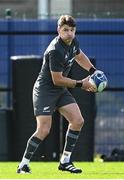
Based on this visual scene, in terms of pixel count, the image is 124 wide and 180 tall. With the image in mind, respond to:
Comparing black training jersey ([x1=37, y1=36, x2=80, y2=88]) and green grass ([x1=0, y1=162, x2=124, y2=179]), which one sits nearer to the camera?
green grass ([x1=0, y1=162, x2=124, y2=179])

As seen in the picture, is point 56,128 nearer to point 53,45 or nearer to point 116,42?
point 116,42

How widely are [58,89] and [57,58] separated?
0.51m

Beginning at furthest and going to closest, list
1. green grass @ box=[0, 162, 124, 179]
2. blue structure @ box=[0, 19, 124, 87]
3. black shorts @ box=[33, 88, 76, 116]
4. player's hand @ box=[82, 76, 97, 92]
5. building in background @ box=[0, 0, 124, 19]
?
building in background @ box=[0, 0, 124, 19], blue structure @ box=[0, 19, 124, 87], black shorts @ box=[33, 88, 76, 116], player's hand @ box=[82, 76, 97, 92], green grass @ box=[0, 162, 124, 179]

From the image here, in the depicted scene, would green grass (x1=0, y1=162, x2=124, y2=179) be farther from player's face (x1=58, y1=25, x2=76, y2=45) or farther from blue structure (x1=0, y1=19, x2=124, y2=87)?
blue structure (x1=0, y1=19, x2=124, y2=87)

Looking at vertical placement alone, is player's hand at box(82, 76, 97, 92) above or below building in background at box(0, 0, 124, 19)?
above

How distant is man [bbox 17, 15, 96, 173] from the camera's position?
1097cm

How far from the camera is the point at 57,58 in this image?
10969 millimetres

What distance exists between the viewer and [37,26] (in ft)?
55.5

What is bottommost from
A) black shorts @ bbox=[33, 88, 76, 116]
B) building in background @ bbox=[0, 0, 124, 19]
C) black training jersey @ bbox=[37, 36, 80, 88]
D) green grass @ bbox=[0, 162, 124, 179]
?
building in background @ bbox=[0, 0, 124, 19]

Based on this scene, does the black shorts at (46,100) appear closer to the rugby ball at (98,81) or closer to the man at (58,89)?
the man at (58,89)

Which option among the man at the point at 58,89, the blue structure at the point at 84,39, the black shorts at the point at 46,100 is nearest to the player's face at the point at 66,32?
the man at the point at 58,89

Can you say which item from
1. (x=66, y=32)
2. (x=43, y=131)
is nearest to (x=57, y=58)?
(x=66, y=32)

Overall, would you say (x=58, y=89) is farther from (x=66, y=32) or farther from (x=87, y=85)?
(x=66, y=32)

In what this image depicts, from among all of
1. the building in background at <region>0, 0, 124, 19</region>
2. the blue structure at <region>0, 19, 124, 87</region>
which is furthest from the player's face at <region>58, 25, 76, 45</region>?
the building in background at <region>0, 0, 124, 19</region>
